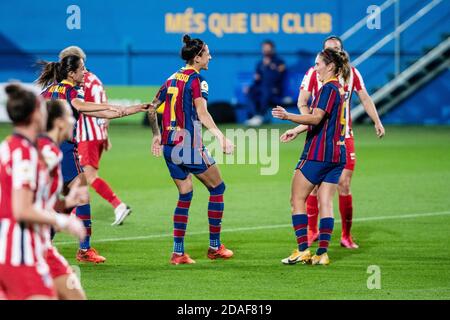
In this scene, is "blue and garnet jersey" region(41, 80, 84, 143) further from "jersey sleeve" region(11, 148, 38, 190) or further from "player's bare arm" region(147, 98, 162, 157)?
"jersey sleeve" region(11, 148, 38, 190)

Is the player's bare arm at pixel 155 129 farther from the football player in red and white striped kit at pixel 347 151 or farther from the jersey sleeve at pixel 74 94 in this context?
the football player in red and white striped kit at pixel 347 151

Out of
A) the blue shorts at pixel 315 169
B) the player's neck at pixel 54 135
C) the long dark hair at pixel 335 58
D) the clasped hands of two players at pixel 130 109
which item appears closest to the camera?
the player's neck at pixel 54 135

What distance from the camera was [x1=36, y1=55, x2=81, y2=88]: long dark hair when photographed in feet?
31.0

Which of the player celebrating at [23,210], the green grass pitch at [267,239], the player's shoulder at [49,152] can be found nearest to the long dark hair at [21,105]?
the player celebrating at [23,210]

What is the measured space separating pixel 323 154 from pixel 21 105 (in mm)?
4343

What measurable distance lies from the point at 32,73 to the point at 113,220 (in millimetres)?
18018

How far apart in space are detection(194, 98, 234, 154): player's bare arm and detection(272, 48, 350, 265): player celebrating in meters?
0.76

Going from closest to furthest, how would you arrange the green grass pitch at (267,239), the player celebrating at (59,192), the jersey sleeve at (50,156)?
1. the jersey sleeve at (50,156)
2. the player celebrating at (59,192)
3. the green grass pitch at (267,239)

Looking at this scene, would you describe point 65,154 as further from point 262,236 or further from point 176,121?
point 262,236

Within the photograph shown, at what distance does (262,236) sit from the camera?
37.2 feet

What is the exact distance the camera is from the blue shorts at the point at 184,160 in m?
9.55

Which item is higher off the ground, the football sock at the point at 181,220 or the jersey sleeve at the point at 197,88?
the jersey sleeve at the point at 197,88

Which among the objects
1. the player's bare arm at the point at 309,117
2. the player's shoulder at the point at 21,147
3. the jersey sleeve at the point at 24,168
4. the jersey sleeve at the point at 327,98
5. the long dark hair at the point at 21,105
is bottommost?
the jersey sleeve at the point at 24,168

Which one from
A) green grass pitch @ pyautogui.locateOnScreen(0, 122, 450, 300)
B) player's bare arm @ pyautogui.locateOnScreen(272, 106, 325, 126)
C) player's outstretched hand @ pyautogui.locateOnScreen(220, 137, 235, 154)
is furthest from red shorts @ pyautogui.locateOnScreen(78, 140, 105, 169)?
player's bare arm @ pyautogui.locateOnScreen(272, 106, 325, 126)
